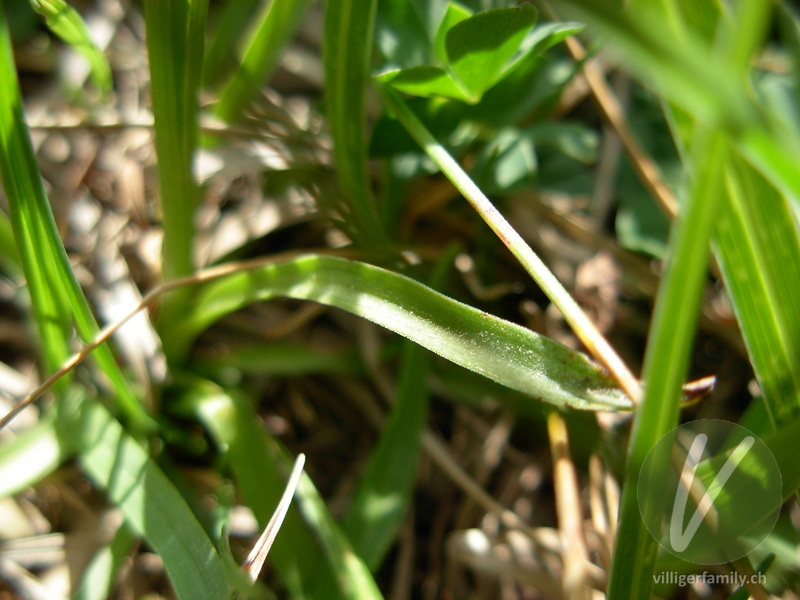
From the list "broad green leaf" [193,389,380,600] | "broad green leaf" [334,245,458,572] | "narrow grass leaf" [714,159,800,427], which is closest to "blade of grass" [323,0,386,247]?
"broad green leaf" [334,245,458,572]

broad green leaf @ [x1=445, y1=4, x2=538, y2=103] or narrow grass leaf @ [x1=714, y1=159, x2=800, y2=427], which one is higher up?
broad green leaf @ [x1=445, y1=4, x2=538, y2=103]

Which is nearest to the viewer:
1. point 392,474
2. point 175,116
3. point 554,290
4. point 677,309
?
point 677,309

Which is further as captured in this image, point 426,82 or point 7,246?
point 7,246

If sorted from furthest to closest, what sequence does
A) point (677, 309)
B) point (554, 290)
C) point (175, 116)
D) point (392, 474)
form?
point (392, 474) < point (175, 116) < point (554, 290) < point (677, 309)

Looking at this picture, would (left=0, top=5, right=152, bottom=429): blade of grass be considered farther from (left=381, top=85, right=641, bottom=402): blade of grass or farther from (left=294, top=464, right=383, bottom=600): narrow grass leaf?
(left=381, top=85, right=641, bottom=402): blade of grass

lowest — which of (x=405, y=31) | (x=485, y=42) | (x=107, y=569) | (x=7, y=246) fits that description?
(x=107, y=569)
